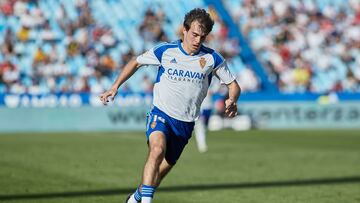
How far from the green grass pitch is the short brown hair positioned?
10.3 feet

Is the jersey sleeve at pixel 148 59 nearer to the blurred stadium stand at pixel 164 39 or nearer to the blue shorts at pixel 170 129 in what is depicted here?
the blue shorts at pixel 170 129

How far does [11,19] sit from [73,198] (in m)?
20.9

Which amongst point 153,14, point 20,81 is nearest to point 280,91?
point 153,14

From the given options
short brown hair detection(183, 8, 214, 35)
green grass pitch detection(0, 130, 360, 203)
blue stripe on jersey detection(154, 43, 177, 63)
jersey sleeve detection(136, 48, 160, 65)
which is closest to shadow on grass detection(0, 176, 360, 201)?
green grass pitch detection(0, 130, 360, 203)

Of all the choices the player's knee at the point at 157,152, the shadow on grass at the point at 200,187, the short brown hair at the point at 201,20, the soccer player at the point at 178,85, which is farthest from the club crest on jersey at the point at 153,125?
the shadow on grass at the point at 200,187

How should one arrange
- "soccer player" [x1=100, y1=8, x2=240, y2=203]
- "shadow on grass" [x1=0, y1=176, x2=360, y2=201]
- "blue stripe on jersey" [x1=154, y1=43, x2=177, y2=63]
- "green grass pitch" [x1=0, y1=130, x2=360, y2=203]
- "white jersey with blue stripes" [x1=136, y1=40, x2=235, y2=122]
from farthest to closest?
"green grass pitch" [x1=0, y1=130, x2=360, y2=203]
"shadow on grass" [x1=0, y1=176, x2=360, y2=201]
"blue stripe on jersey" [x1=154, y1=43, x2=177, y2=63]
"white jersey with blue stripes" [x1=136, y1=40, x2=235, y2=122]
"soccer player" [x1=100, y1=8, x2=240, y2=203]

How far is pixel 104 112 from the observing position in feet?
95.7

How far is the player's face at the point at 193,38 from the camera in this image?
823cm

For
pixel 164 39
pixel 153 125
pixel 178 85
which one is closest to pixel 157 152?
pixel 153 125

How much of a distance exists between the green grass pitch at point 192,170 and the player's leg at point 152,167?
8.25 ft

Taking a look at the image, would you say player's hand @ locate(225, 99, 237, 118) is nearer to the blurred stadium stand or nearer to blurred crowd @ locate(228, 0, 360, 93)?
the blurred stadium stand

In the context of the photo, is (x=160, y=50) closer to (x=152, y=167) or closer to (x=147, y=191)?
(x=152, y=167)

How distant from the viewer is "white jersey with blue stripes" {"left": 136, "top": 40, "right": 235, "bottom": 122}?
8.49 meters

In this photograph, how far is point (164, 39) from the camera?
1302 inches
